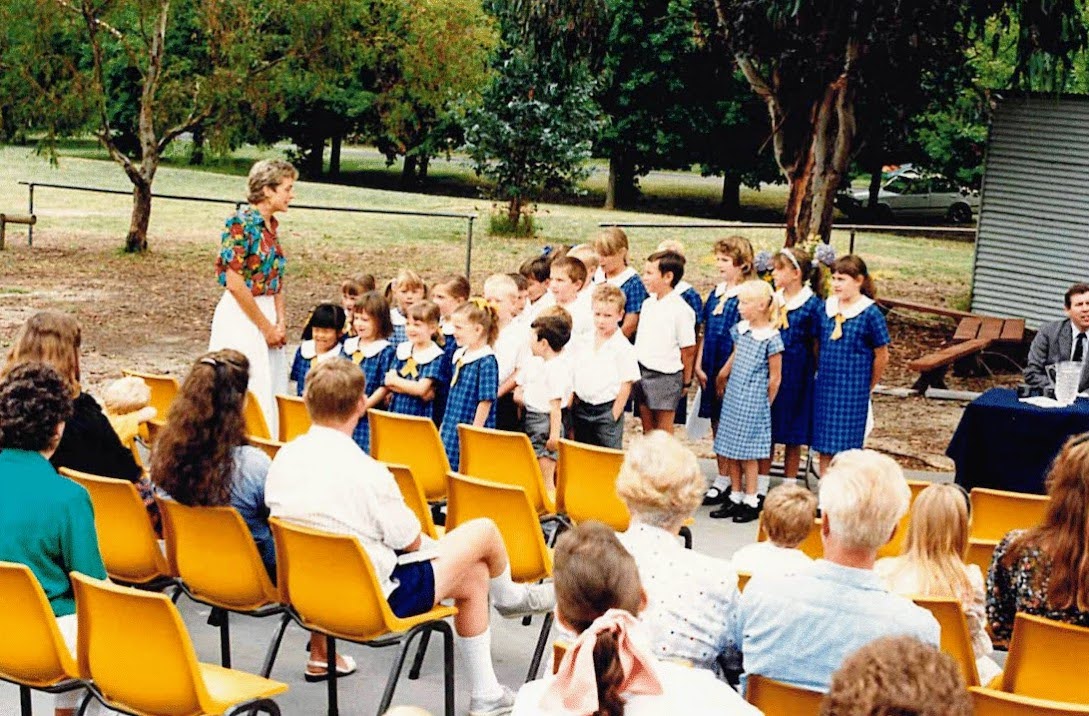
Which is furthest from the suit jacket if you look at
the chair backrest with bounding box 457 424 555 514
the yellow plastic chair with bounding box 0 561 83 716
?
the yellow plastic chair with bounding box 0 561 83 716

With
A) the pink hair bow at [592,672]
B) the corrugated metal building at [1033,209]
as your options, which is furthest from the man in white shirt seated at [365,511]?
the corrugated metal building at [1033,209]

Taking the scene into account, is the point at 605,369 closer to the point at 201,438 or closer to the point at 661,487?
the point at 201,438

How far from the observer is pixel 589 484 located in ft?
23.2

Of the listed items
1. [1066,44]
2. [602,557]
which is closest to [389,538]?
[602,557]

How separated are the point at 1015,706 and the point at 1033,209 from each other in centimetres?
1423

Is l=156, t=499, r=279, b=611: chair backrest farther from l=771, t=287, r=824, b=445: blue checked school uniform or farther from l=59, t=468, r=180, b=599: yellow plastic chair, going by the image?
l=771, t=287, r=824, b=445: blue checked school uniform

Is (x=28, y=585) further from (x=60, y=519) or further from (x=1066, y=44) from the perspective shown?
(x=1066, y=44)

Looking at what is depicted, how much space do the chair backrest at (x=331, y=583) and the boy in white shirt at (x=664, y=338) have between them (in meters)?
4.38

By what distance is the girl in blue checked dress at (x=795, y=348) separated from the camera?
930cm

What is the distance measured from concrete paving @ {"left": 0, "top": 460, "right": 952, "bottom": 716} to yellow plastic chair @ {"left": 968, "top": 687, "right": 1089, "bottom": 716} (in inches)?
99.8

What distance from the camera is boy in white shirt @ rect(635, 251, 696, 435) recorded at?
31.1 feet

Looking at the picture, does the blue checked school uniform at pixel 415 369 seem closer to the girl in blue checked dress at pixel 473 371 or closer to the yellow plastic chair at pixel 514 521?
the girl in blue checked dress at pixel 473 371

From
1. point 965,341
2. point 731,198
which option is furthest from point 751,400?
point 731,198

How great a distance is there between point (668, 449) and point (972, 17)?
14665mm
